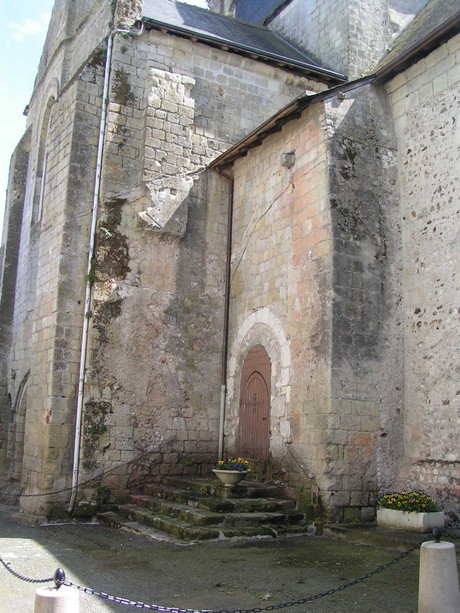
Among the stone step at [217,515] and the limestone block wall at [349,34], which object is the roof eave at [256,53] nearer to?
the limestone block wall at [349,34]

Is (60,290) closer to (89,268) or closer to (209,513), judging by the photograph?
(89,268)

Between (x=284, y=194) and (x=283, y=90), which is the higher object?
(x=283, y=90)

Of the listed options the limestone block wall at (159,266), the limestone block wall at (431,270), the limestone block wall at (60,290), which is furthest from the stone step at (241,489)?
the limestone block wall at (60,290)

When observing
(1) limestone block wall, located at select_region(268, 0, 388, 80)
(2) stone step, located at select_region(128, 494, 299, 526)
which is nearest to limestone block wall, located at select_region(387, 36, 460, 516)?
(2) stone step, located at select_region(128, 494, 299, 526)

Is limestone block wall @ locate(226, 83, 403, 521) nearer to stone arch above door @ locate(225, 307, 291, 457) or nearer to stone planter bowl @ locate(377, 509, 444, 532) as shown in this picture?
stone arch above door @ locate(225, 307, 291, 457)

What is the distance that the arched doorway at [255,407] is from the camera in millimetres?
9445

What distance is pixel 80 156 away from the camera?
10258mm

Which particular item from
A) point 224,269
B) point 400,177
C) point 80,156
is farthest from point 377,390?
point 80,156

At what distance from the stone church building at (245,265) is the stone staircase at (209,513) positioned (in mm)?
381

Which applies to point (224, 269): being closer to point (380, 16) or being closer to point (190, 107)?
point (190, 107)

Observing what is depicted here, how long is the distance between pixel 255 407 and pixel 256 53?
20.9 feet

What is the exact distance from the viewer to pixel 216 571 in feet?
19.5

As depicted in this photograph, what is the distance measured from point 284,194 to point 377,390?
327 cm

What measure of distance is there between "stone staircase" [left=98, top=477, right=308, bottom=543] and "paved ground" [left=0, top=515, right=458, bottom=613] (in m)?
0.22
